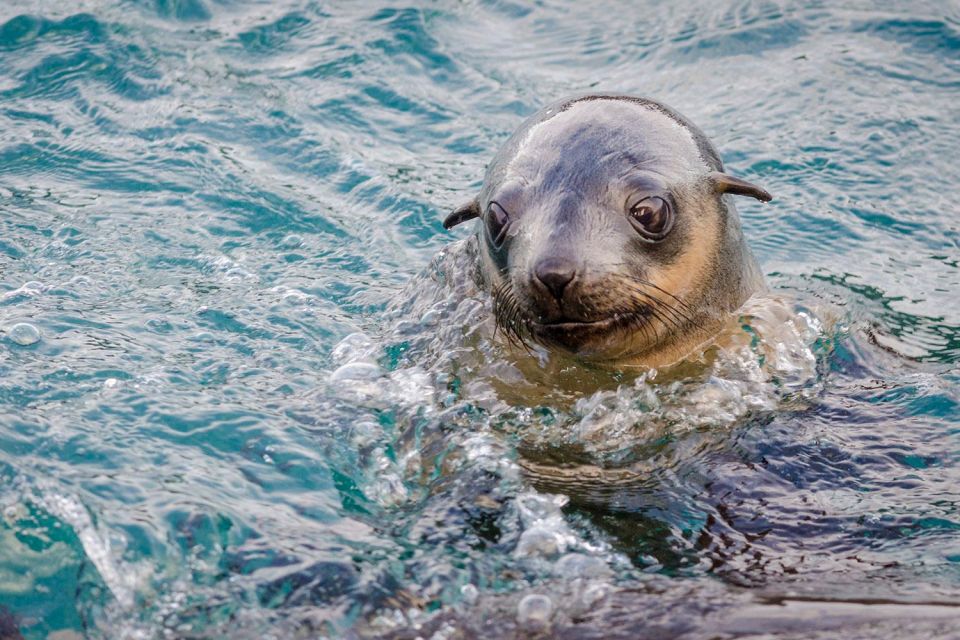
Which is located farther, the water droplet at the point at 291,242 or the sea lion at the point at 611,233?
the water droplet at the point at 291,242

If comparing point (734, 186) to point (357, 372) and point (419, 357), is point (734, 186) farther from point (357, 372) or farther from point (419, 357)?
point (357, 372)

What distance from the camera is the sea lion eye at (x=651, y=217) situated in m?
4.57

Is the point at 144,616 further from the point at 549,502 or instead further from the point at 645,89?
the point at 645,89

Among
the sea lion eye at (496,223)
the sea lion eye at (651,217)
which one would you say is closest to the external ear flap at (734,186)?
the sea lion eye at (651,217)

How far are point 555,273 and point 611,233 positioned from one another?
1.35 feet

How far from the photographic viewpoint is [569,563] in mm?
3740

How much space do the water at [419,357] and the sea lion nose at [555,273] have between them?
69cm

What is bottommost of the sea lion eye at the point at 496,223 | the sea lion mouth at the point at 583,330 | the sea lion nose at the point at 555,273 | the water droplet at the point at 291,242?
the water droplet at the point at 291,242

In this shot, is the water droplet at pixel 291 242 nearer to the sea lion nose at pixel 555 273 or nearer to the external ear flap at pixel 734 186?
the external ear flap at pixel 734 186

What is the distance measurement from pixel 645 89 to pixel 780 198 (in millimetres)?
1758

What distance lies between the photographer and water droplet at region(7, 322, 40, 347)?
522 cm

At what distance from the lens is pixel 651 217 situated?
4590 mm

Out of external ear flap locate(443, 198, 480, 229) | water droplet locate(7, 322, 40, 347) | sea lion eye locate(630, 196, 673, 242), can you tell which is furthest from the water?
sea lion eye locate(630, 196, 673, 242)

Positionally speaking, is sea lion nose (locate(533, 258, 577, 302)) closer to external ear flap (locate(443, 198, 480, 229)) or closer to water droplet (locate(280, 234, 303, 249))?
external ear flap (locate(443, 198, 480, 229))
